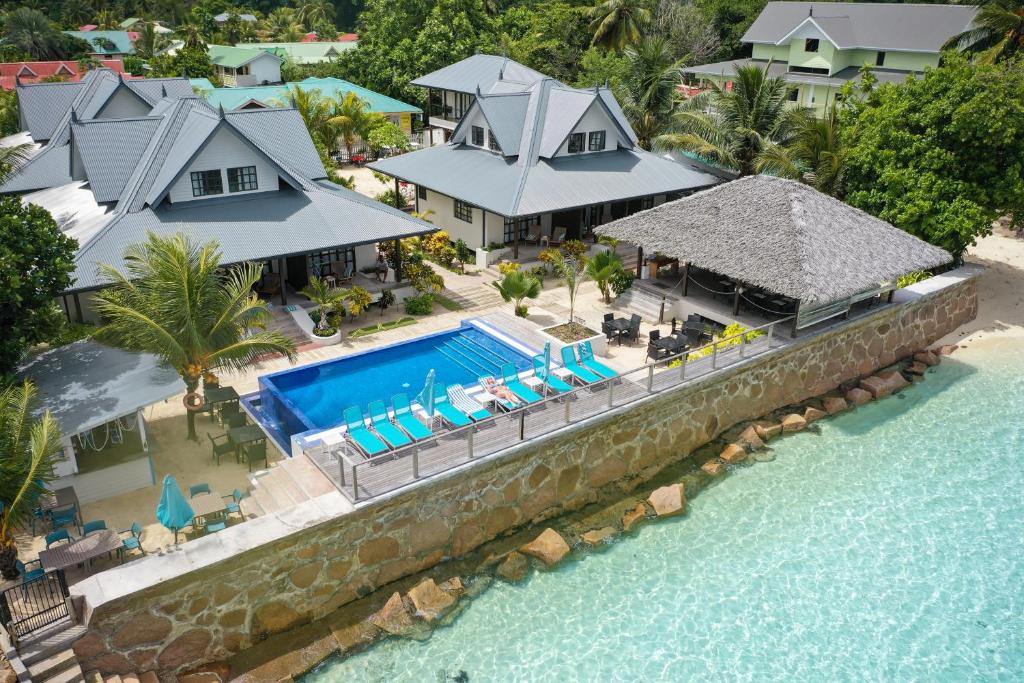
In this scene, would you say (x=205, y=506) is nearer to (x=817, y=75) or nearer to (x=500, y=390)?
(x=500, y=390)

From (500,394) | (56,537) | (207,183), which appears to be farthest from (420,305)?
(56,537)

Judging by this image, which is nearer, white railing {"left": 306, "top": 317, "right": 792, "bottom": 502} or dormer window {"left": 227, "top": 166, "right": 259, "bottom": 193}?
white railing {"left": 306, "top": 317, "right": 792, "bottom": 502}

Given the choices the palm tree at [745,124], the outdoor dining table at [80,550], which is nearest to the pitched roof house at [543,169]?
the palm tree at [745,124]

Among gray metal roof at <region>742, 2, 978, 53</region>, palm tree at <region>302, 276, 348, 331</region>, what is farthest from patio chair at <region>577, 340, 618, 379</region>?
gray metal roof at <region>742, 2, 978, 53</region>

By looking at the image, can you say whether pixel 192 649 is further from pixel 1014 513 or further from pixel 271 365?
pixel 1014 513

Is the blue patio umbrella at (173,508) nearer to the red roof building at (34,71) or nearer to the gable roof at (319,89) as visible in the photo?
the gable roof at (319,89)

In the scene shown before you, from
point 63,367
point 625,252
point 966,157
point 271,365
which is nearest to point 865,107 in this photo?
point 966,157

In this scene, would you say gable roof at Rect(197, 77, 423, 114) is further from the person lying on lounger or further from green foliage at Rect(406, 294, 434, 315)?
the person lying on lounger

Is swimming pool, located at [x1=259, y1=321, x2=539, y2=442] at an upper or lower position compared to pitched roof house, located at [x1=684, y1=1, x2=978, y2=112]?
lower
